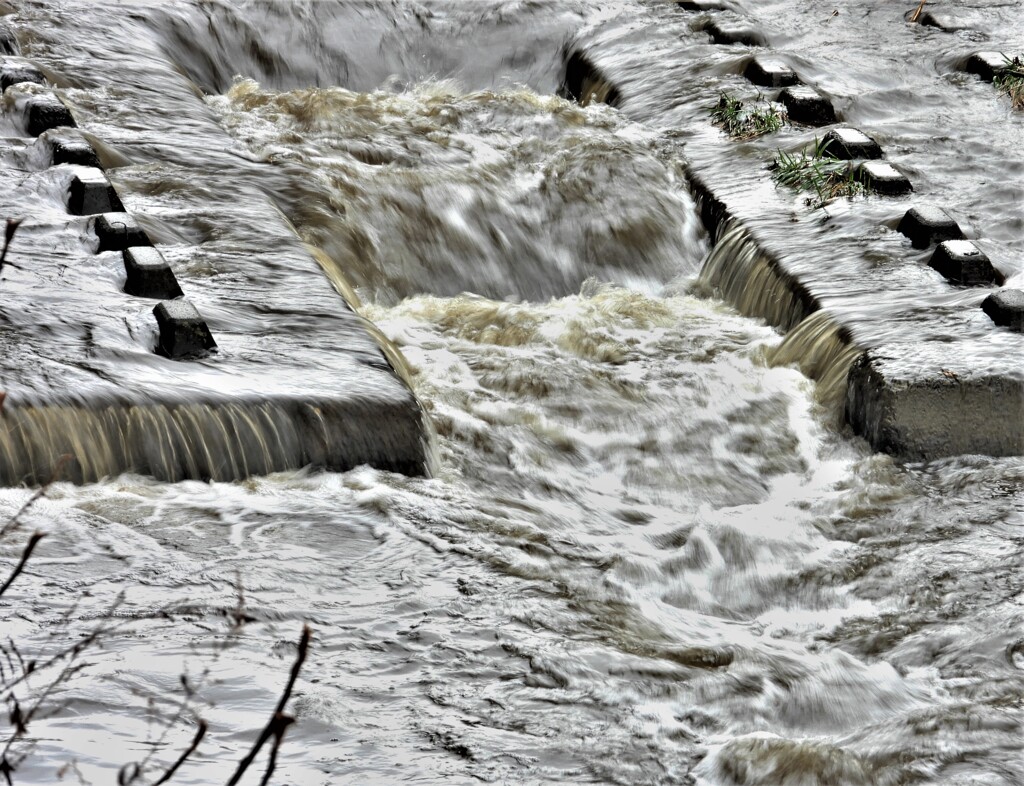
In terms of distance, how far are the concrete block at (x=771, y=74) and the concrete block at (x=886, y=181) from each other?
1629 millimetres

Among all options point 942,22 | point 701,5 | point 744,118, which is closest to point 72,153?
point 744,118

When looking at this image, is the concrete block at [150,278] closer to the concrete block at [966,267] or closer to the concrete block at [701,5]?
the concrete block at [966,267]

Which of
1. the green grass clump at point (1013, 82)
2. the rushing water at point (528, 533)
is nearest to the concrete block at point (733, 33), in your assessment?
the rushing water at point (528, 533)

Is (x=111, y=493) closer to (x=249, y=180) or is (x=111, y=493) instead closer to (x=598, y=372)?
(x=598, y=372)

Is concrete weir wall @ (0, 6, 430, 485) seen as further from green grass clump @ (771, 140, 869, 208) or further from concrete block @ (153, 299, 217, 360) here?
green grass clump @ (771, 140, 869, 208)

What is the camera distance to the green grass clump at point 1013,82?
29.2 feet

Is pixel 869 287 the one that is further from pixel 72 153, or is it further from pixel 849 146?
pixel 72 153

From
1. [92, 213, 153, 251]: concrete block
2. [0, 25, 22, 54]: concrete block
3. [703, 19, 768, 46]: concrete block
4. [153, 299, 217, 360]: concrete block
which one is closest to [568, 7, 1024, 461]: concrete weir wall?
[703, 19, 768, 46]: concrete block

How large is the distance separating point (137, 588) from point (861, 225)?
14.6 feet

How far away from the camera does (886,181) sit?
714 cm

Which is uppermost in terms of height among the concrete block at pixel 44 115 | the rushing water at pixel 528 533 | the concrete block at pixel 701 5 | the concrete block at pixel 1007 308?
the concrete block at pixel 701 5

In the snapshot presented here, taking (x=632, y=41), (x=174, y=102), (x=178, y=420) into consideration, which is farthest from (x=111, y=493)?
(x=632, y=41)

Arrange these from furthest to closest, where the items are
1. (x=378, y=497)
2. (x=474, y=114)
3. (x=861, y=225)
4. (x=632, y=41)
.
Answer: (x=632, y=41) < (x=474, y=114) < (x=861, y=225) < (x=378, y=497)

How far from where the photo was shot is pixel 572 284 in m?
7.27
